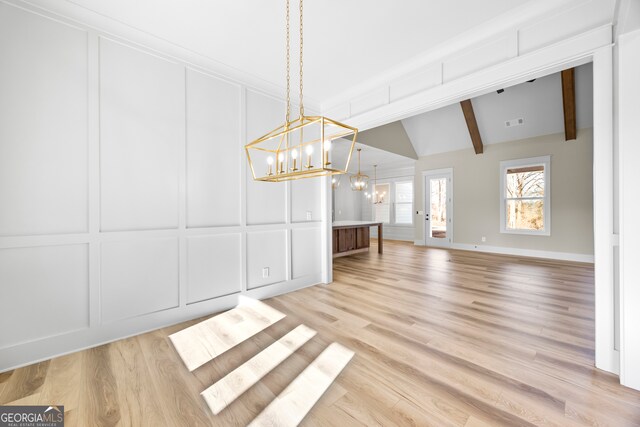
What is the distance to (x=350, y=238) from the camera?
260 inches

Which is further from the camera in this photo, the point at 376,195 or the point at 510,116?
the point at 376,195

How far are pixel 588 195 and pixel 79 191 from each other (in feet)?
27.9

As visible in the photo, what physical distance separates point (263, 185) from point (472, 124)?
5742 millimetres

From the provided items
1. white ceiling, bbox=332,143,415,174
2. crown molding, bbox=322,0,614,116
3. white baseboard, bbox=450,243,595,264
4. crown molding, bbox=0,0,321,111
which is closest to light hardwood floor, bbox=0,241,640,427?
crown molding, bbox=322,0,614,116

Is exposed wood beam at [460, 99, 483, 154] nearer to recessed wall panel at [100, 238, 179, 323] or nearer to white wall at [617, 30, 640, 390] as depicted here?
white wall at [617, 30, 640, 390]

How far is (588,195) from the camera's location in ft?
18.5

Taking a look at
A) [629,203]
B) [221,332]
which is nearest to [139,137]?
[221,332]

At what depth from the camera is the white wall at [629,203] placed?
170 centimetres

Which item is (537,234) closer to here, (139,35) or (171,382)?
(171,382)

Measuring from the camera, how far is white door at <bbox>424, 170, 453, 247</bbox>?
7870 millimetres

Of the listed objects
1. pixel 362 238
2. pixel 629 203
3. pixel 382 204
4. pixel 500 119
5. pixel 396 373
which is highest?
pixel 500 119

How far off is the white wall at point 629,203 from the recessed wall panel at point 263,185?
3.18m

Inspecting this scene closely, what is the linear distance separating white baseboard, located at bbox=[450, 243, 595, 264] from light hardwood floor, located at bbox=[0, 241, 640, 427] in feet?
10.9

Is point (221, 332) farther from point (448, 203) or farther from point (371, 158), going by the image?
point (448, 203)
